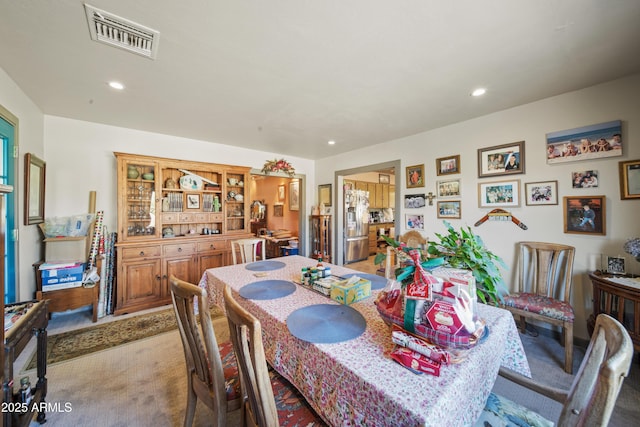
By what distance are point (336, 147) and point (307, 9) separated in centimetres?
306

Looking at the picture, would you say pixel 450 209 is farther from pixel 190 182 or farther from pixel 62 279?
pixel 62 279

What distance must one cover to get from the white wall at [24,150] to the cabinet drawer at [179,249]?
4.02 feet

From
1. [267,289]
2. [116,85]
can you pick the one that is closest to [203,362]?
[267,289]

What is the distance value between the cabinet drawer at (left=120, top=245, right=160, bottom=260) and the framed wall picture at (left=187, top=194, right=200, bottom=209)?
821mm

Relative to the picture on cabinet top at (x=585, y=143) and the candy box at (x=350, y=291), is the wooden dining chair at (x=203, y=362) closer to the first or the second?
the candy box at (x=350, y=291)

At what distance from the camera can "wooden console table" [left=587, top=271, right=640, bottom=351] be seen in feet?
5.82

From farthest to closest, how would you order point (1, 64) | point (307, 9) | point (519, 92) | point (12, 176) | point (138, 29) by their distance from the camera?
point (519, 92)
point (12, 176)
point (1, 64)
point (138, 29)
point (307, 9)

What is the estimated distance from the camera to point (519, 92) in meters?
2.35

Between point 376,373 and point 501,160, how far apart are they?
3025 millimetres

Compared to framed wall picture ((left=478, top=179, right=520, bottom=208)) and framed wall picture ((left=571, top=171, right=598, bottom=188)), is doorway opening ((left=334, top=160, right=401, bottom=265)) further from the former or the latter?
framed wall picture ((left=571, top=171, right=598, bottom=188))

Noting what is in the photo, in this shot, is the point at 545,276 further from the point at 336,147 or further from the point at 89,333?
the point at 89,333

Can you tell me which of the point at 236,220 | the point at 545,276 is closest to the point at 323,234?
the point at 236,220

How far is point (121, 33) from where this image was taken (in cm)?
156

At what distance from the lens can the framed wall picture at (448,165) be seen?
3.17 meters
